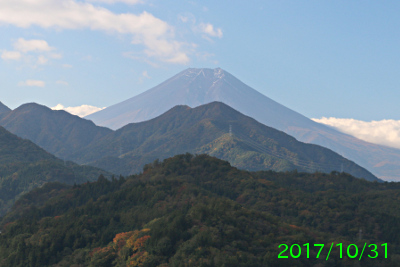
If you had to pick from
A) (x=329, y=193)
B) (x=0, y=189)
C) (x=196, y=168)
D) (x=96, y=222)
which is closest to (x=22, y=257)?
(x=96, y=222)

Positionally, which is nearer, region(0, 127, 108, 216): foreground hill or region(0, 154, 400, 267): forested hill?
region(0, 154, 400, 267): forested hill

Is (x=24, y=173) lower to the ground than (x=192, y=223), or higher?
lower

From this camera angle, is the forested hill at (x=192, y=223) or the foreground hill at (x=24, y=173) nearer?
the forested hill at (x=192, y=223)

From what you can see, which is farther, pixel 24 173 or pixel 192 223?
pixel 24 173
